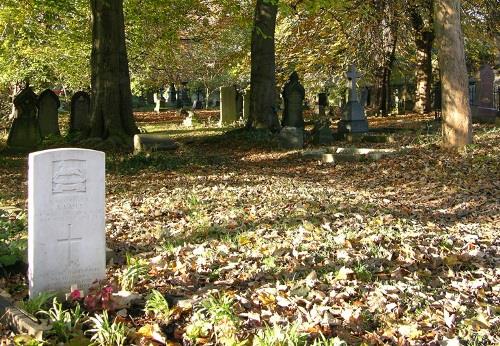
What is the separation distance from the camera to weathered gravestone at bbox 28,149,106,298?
4.36 metres

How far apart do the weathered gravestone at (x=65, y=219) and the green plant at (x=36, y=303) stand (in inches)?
7.6

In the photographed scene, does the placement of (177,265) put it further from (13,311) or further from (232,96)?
(232,96)

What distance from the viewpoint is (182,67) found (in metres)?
42.3

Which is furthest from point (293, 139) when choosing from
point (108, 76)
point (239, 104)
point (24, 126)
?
point (239, 104)

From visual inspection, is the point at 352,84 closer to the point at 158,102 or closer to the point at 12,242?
the point at 12,242

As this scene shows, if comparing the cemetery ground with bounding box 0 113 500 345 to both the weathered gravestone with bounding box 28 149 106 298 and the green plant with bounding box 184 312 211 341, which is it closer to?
the green plant with bounding box 184 312 211 341

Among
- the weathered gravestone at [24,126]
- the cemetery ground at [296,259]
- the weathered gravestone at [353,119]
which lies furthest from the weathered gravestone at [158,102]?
the cemetery ground at [296,259]

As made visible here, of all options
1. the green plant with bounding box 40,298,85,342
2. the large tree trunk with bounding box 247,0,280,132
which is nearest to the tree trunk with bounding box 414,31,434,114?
the large tree trunk with bounding box 247,0,280,132

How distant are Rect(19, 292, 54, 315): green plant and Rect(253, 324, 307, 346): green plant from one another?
64.1 inches

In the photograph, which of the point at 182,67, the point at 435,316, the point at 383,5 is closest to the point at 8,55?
the point at 383,5

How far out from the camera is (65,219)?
4.49 metres

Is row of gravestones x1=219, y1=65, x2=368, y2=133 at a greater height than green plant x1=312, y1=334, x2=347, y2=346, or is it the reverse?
row of gravestones x1=219, y1=65, x2=368, y2=133

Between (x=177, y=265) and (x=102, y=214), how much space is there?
92cm

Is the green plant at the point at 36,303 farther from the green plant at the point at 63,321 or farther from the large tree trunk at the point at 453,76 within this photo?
the large tree trunk at the point at 453,76
